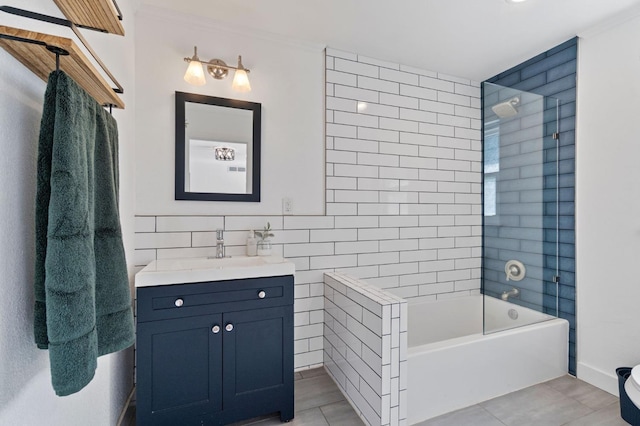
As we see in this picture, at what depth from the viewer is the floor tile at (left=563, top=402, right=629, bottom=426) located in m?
1.79

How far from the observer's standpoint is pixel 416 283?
2.72 metres

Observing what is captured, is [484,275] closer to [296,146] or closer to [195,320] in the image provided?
[296,146]

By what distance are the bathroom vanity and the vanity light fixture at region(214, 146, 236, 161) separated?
769 millimetres

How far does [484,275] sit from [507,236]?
20.5 inches

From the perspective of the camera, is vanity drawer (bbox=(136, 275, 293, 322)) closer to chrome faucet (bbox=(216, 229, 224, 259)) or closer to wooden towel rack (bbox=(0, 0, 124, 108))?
chrome faucet (bbox=(216, 229, 224, 259))

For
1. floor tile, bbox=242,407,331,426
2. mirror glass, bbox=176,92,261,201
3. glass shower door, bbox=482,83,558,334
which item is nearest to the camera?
floor tile, bbox=242,407,331,426

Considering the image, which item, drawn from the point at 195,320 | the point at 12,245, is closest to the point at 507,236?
the point at 195,320

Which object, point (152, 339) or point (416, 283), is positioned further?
point (416, 283)

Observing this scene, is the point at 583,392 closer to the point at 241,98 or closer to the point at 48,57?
the point at 241,98

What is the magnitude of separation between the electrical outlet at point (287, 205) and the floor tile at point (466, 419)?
159 cm

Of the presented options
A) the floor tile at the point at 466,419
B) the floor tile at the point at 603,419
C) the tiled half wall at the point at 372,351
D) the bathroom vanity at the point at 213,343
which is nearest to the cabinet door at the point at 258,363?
the bathroom vanity at the point at 213,343

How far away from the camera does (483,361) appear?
2.00m

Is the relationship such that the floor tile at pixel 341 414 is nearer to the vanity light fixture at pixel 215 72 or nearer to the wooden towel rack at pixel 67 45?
the wooden towel rack at pixel 67 45

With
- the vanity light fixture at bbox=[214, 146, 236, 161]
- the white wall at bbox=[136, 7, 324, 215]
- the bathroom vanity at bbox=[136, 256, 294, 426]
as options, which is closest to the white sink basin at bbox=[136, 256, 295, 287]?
the bathroom vanity at bbox=[136, 256, 294, 426]
